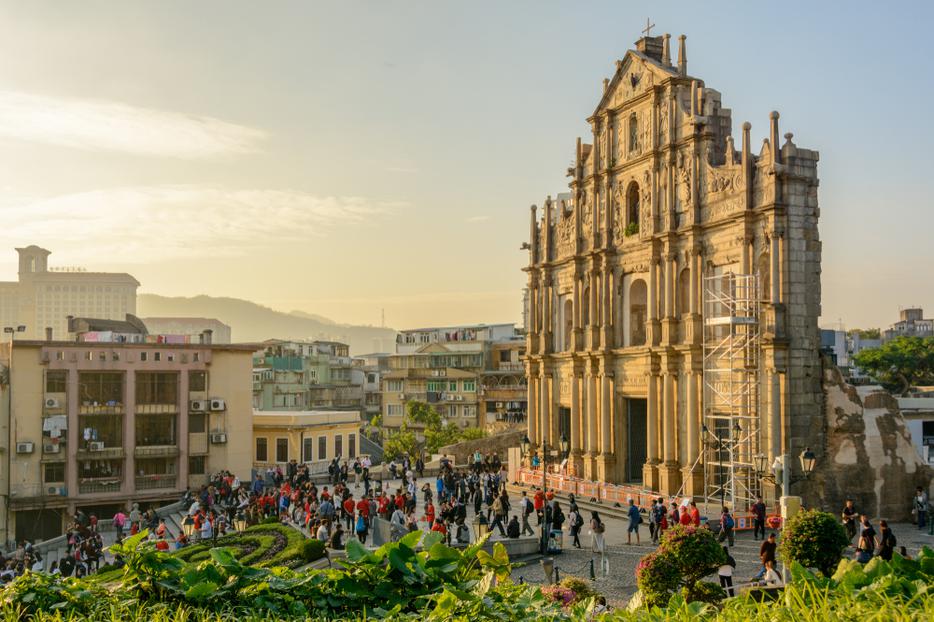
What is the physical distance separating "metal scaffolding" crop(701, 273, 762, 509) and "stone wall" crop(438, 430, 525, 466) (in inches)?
863

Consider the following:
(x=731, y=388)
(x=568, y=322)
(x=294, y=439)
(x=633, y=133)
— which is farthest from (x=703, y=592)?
(x=294, y=439)

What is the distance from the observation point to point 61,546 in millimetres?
39469

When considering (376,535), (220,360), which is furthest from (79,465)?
(376,535)

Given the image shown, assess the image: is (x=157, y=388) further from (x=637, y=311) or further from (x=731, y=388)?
(x=731, y=388)

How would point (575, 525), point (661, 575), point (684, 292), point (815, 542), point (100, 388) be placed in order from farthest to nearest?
point (100, 388) < point (684, 292) < point (575, 525) < point (815, 542) < point (661, 575)

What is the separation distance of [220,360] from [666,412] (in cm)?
2616

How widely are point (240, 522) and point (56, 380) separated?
19605 mm

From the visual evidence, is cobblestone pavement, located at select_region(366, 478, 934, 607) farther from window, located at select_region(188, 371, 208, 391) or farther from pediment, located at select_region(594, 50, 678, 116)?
window, located at select_region(188, 371, 208, 391)

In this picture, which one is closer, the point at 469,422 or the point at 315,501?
the point at 315,501

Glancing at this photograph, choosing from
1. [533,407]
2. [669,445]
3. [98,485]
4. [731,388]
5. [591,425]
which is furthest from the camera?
[98,485]

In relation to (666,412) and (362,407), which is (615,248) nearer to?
(666,412)

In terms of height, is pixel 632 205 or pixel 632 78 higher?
pixel 632 78

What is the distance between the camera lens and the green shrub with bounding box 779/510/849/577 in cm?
1756

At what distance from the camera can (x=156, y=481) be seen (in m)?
48.9
